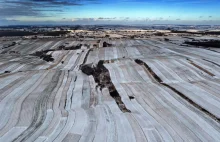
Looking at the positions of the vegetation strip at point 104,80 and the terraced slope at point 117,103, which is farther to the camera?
the vegetation strip at point 104,80

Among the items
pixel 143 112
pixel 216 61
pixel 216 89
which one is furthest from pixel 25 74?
pixel 216 61

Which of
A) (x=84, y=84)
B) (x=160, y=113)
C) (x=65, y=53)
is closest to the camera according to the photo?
(x=160, y=113)

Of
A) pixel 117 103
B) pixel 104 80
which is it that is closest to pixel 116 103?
pixel 117 103

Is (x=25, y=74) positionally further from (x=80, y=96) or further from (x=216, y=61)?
(x=216, y=61)

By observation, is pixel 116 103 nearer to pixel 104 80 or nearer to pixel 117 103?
pixel 117 103

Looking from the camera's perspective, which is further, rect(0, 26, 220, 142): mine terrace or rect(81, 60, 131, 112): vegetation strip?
rect(81, 60, 131, 112): vegetation strip

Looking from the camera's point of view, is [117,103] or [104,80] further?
[104,80]

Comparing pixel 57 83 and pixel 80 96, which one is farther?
pixel 57 83

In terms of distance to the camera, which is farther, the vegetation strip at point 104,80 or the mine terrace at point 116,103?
the vegetation strip at point 104,80
